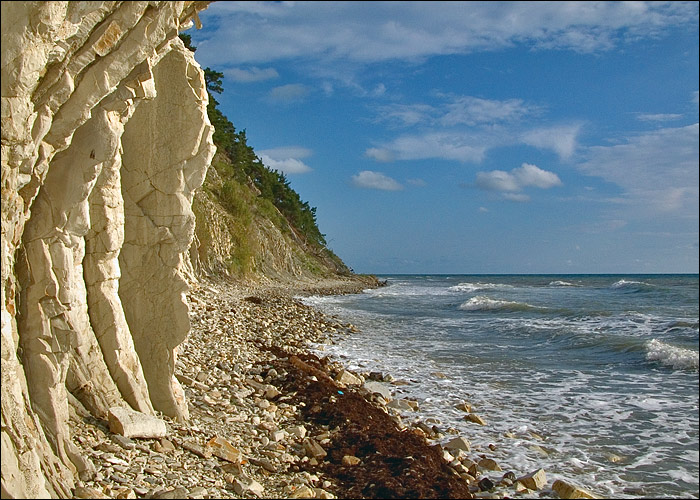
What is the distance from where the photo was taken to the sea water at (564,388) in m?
7.88

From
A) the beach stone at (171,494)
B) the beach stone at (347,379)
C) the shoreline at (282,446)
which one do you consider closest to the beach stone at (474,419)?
the shoreline at (282,446)

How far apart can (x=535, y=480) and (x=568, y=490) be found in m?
0.42

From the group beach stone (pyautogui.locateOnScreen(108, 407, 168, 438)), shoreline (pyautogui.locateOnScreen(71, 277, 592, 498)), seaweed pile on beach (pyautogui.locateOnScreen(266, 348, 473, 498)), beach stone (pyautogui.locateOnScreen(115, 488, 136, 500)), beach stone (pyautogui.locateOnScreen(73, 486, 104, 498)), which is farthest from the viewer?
seaweed pile on beach (pyautogui.locateOnScreen(266, 348, 473, 498))

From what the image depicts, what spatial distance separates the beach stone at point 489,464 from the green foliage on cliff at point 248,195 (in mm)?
24292

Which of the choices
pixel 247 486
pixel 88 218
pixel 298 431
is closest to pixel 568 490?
pixel 298 431

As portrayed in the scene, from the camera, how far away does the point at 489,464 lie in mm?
7777

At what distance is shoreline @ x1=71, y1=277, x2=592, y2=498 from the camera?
559 cm

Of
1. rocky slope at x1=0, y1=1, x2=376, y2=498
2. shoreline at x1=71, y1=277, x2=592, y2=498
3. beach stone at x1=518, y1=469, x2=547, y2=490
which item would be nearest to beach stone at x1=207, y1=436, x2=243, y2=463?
shoreline at x1=71, y1=277, x2=592, y2=498

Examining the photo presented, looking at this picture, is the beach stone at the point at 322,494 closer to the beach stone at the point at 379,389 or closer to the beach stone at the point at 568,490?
the beach stone at the point at 568,490

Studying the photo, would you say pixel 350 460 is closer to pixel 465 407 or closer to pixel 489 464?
pixel 489 464

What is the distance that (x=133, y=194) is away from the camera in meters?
7.23

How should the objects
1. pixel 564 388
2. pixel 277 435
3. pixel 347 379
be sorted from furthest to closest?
pixel 564 388, pixel 347 379, pixel 277 435

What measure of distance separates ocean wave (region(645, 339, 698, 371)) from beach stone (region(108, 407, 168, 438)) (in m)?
13.3

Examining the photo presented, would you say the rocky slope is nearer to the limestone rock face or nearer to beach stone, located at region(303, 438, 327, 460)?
the limestone rock face
